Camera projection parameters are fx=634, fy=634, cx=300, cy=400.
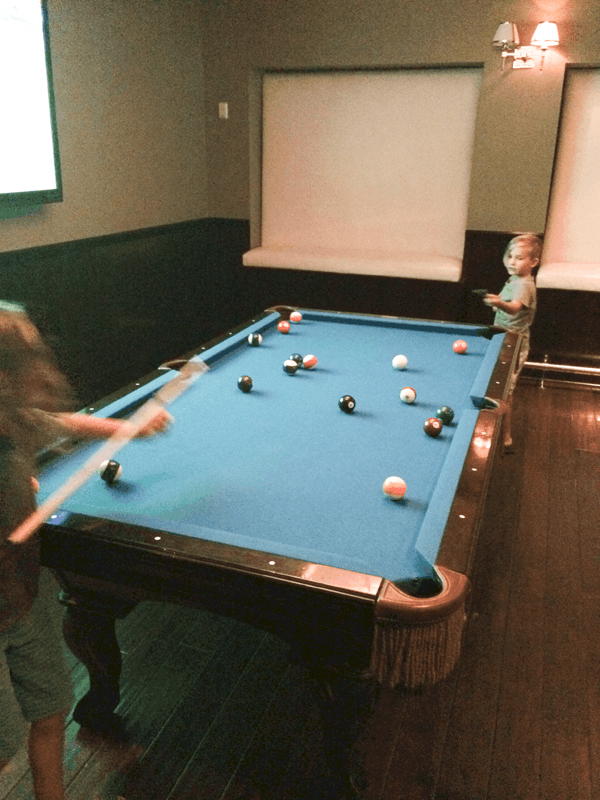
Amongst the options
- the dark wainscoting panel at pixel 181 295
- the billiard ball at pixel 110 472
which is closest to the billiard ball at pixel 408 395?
the billiard ball at pixel 110 472

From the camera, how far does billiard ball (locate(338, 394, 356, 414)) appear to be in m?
2.03

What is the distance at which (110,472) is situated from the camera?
153cm

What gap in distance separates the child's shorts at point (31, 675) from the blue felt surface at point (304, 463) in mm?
246

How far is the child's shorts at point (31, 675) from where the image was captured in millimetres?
1186

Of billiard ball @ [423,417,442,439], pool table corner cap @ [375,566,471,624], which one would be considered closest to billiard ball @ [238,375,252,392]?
billiard ball @ [423,417,442,439]

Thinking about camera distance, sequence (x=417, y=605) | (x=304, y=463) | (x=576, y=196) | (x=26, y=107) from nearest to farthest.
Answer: (x=417, y=605) → (x=304, y=463) → (x=26, y=107) → (x=576, y=196)

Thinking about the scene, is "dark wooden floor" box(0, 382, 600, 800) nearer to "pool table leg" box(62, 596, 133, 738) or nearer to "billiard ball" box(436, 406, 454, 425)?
"pool table leg" box(62, 596, 133, 738)

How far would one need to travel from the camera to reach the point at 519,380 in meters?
4.45

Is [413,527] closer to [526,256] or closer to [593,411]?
[526,256]

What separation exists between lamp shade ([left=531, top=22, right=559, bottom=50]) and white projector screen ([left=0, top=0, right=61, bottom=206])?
2.84 metres

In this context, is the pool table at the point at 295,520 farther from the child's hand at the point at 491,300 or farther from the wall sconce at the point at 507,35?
the wall sconce at the point at 507,35

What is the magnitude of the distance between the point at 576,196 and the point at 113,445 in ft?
13.4

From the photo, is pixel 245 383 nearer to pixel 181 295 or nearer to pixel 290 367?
pixel 290 367

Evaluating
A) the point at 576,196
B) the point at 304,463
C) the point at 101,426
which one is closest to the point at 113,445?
the point at 101,426
